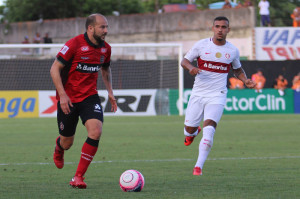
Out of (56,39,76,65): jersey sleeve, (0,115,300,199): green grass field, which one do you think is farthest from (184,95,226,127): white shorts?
(56,39,76,65): jersey sleeve

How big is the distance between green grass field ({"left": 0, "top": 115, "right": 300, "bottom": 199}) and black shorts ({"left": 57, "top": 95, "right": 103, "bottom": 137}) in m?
0.75

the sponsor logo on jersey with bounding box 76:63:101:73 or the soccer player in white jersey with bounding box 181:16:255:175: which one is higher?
the sponsor logo on jersey with bounding box 76:63:101:73

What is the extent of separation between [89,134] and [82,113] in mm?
346

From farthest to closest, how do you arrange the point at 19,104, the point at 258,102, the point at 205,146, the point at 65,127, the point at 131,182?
the point at 258,102
the point at 19,104
the point at 205,146
the point at 65,127
the point at 131,182

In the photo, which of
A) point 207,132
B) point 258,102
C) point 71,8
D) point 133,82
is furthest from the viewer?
point 71,8

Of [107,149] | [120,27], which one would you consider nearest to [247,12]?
[120,27]

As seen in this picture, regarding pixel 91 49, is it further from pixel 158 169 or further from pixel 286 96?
pixel 286 96

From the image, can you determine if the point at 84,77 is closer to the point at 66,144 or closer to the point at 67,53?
the point at 67,53

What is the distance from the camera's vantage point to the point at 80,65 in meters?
8.10

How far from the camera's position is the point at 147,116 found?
2708cm

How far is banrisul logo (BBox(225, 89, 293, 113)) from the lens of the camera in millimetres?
27719

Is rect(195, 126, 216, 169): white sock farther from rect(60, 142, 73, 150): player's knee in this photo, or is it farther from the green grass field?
rect(60, 142, 73, 150): player's knee

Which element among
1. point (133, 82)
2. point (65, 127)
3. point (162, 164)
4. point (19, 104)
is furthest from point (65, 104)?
point (133, 82)

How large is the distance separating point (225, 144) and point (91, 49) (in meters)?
7.16
